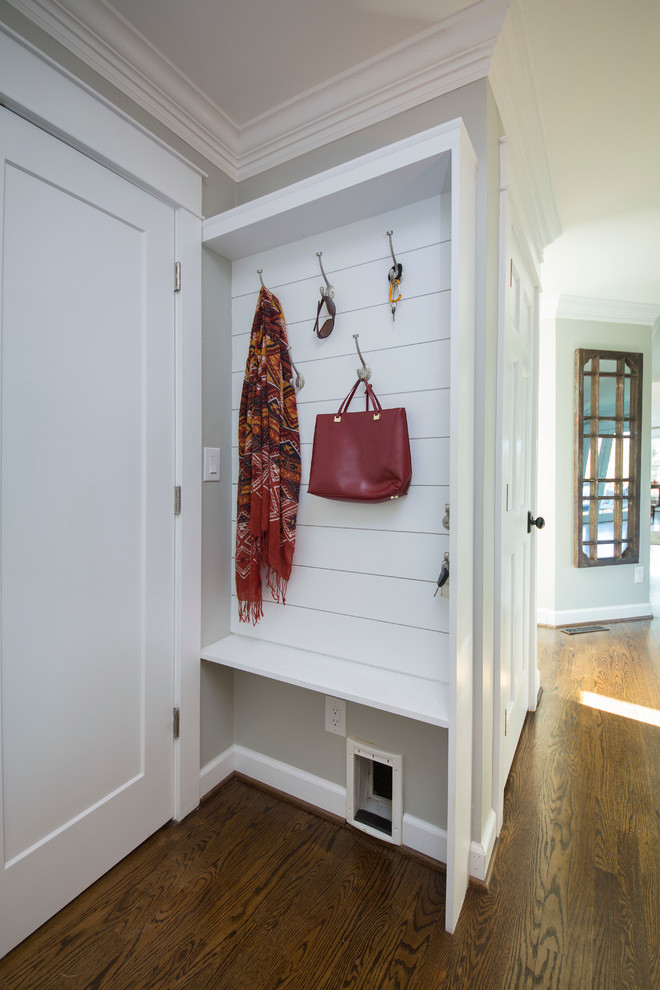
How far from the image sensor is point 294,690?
5.55 ft

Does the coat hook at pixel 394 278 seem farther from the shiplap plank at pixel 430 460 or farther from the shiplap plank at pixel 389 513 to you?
the shiplap plank at pixel 389 513

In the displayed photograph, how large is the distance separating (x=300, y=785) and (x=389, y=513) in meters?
1.06

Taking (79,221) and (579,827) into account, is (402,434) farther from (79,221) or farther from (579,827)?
(579,827)

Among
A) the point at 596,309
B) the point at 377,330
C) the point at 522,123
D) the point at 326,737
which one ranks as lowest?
the point at 326,737

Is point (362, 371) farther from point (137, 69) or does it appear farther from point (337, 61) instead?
point (137, 69)

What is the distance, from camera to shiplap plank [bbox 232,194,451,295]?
1370mm

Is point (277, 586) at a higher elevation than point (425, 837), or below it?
higher

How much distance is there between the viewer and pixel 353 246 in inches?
59.5

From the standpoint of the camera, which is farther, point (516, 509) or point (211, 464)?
point (516, 509)

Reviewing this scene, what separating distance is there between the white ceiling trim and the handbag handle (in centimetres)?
81

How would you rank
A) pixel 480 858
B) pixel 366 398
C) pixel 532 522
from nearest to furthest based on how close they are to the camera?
pixel 480 858, pixel 366 398, pixel 532 522

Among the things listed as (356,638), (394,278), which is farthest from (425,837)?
(394,278)

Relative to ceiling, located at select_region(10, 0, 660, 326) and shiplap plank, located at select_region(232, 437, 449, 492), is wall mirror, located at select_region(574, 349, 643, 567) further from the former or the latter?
shiplap plank, located at select_region(232, 437, 449, 492)

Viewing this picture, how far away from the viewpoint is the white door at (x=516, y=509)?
1.55m
